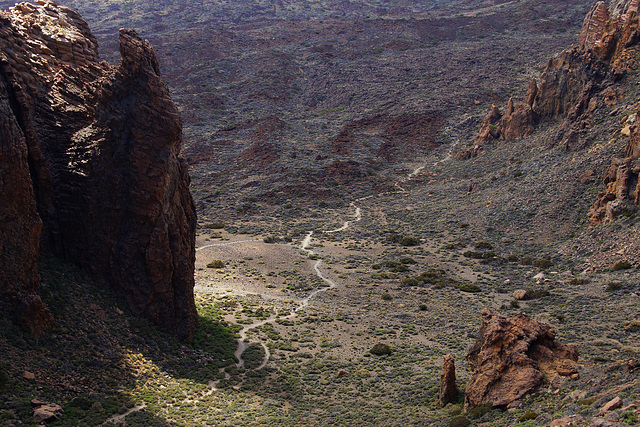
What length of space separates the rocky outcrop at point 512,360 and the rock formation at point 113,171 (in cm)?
1558

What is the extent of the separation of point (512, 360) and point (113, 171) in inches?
804

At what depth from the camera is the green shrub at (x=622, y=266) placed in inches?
1473

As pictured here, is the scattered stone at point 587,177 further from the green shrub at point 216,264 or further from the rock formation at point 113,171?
the rock formation at point 113,171

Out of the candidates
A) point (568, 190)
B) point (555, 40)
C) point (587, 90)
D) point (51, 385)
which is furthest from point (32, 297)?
point (555, 40)

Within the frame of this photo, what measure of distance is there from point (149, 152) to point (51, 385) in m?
12.1

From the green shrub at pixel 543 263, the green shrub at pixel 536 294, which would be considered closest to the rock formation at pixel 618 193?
the green shrub at pixel 543 263

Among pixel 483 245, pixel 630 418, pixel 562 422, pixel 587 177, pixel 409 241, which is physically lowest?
pixel 562 422

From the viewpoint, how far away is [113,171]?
88.5 ft

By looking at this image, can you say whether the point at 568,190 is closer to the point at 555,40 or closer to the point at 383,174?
the point at 383,174

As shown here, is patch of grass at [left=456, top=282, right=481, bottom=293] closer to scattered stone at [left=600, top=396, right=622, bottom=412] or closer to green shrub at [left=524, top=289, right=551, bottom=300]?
green shrub at [left=524, top=289, right=551, bottom=300]

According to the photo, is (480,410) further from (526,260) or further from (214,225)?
(214,225)

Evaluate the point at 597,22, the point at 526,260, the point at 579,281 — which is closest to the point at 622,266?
the point at 579,281

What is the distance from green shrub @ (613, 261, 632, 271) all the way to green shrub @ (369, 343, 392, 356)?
18968 millimetres

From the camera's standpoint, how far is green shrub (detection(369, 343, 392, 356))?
30.3 m
